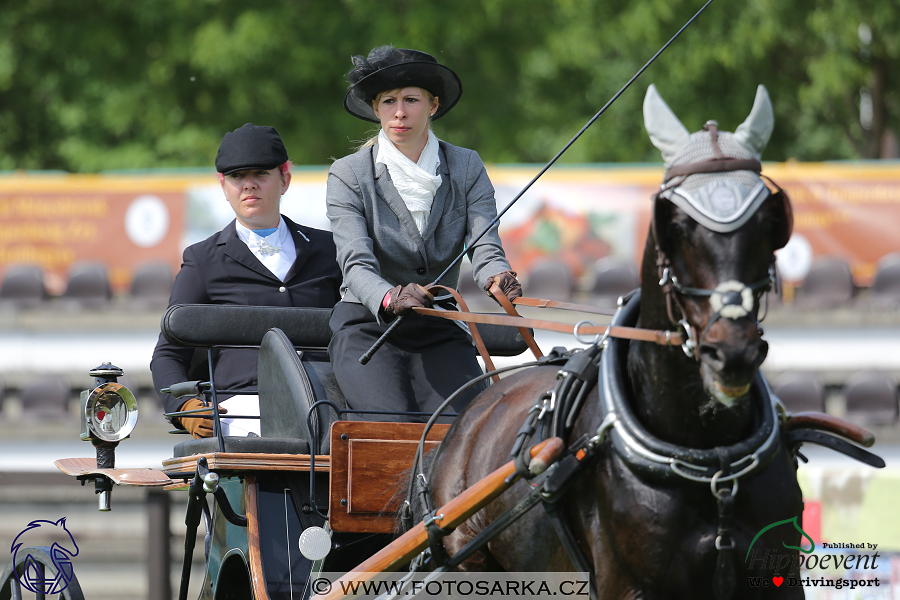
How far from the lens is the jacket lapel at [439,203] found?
13.5ft

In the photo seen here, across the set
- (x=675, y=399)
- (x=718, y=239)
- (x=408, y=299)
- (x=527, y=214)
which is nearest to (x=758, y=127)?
(x=718, y=239)

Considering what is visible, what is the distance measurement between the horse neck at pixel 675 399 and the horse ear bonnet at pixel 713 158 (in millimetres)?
205

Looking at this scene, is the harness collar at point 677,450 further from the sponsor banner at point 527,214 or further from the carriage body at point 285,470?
the sponsor banner at point 527,214

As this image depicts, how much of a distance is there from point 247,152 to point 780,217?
2765mm

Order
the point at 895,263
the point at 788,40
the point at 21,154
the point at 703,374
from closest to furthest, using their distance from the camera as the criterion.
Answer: the point at 703,374 → the point at 895,263 → the point at 788,40 → the point at 21,154

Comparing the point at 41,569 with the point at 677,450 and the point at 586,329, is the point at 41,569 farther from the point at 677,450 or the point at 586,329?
the point at 677,450

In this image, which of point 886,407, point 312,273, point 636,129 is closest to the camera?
point 312,273

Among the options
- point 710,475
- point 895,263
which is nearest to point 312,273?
point 710,475

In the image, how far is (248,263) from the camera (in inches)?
193

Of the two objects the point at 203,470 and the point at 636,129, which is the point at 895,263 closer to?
the point at 636,129

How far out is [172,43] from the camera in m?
13.5

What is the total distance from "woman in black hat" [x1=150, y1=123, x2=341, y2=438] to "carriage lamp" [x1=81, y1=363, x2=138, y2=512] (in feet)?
0.55

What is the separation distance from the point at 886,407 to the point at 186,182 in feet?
21.6

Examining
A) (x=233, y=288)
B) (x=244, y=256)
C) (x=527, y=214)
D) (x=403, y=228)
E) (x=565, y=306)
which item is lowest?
(x=565, y=306)
